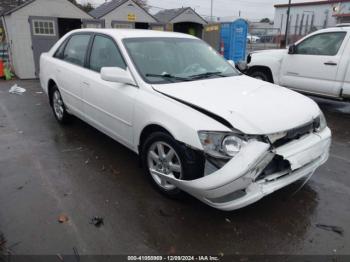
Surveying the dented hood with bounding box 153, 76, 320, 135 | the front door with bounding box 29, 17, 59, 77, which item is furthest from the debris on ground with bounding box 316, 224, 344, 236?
the front door with bounding box 29, 17, 59, 77

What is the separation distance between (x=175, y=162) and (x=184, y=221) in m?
0.56

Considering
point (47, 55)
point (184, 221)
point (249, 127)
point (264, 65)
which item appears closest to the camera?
point (249, 127)

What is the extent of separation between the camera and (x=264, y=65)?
25.2 feet

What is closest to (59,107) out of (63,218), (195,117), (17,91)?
(63,218)

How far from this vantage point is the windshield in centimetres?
358

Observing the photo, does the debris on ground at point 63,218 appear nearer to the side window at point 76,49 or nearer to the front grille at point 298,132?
the front grille at point 298,132

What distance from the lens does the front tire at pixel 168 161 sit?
274 cm

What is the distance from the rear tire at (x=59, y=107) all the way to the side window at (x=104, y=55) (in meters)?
1.32

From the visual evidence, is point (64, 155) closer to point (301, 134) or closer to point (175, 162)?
point (175, 162)

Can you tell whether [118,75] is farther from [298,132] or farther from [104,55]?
[298,132]

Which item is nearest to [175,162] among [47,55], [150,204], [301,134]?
[150,204]

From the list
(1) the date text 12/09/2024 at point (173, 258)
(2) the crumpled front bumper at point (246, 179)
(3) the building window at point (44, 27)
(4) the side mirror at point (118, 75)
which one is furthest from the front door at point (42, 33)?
(1) the date text 12/09/2024 at point (173, 258)

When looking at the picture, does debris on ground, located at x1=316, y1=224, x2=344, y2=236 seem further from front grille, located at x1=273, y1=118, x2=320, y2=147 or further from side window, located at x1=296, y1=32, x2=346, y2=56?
side window, located at x1=296, y1=32, x2=346, y2=56

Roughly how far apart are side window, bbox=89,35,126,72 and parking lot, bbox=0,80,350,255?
125 cm
